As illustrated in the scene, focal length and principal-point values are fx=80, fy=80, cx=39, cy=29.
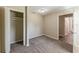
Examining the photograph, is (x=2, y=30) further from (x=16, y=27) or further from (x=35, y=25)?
(x=35, y=25)

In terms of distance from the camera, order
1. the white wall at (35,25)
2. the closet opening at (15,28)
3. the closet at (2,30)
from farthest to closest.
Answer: the white wall at (35,25) < the closet opening at (15,28) < the closet at (2,30)

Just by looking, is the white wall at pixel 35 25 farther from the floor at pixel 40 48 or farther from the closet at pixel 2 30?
the closet at pixel 2 30

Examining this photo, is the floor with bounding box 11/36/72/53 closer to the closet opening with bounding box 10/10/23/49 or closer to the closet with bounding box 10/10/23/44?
the closet opening with bounding box 10/10/23/49

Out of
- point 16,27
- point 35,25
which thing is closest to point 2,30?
point 16,27

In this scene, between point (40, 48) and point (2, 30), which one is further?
point (40, 48)

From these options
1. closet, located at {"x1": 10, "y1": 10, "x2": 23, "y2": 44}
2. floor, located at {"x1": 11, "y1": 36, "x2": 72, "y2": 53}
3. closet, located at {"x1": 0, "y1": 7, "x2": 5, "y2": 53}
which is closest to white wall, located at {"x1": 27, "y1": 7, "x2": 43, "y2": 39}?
closet, located at {"x1": 10, "y1": 10, "x2": 23, "y2": 44}

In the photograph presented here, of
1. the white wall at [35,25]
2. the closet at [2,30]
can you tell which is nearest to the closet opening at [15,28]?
the white wall at [35,25]

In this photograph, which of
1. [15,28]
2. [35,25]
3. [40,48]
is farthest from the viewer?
[35,25]

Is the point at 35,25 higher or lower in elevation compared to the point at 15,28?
higher

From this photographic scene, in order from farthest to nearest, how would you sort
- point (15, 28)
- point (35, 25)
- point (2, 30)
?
point (35, 25), point (15, 28), point (2, 30)

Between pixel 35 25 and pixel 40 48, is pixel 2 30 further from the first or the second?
pixel 35 25

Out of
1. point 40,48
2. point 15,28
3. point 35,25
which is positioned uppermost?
point 35,25
